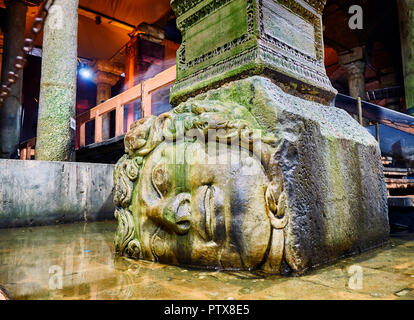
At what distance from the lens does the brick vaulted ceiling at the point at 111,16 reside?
29.8ft

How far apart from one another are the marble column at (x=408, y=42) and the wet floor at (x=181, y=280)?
8.24 metres

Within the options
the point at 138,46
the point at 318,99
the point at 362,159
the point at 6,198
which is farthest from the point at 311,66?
the point at 138,46

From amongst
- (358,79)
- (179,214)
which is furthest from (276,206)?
(358,79)

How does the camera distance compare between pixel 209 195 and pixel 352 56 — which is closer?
pixel 209 195

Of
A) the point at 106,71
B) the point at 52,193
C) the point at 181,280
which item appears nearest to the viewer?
the point at 181,280

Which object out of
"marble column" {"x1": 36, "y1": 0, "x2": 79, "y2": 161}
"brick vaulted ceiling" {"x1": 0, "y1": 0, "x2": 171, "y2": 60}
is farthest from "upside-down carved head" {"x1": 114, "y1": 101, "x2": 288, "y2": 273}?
"brick vaulted ceiling" {"x1": 0, "y1": 0, "x2": 171, "y2": 60}

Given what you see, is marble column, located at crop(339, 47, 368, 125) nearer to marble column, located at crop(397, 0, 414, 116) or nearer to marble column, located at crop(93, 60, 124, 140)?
marble column, located at crop(397, 0, 414, 116)

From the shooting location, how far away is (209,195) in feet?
4.99

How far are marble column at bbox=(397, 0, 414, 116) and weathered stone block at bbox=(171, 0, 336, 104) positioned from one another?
7.73 meters

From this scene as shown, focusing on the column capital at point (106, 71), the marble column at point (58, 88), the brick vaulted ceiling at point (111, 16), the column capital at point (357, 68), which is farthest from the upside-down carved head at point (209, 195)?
the column capital at point (106, 71)

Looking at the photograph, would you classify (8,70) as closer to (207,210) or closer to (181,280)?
(207,210)

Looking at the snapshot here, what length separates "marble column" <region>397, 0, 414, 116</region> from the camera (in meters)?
8.01

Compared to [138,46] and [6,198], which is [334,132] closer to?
[6,198]

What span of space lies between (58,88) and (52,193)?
6.35 feet
